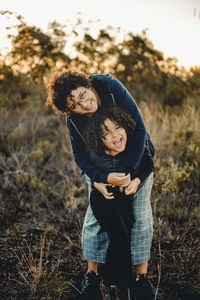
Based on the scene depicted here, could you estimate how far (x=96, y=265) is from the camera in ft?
6.29

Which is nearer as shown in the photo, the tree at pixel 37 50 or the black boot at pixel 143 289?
the black boot at pixel 143 289

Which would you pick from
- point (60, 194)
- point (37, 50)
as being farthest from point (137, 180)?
point (37, 50)

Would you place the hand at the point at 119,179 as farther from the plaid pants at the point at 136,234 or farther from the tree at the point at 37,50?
the tree at the point at 37,50

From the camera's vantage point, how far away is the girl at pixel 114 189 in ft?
5.26

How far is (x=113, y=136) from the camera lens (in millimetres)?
1602

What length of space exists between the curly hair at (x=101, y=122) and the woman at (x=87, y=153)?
1.8 inches

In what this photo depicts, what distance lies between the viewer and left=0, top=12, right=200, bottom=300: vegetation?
1958mm

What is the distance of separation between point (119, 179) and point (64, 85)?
0.68m

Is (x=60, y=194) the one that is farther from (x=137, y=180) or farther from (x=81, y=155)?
(x=137, y=180)

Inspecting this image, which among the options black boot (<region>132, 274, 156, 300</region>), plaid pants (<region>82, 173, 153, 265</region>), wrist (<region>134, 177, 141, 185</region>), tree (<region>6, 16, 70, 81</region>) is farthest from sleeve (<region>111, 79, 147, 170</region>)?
tree (<region>6, 16, 70, 81</region>)

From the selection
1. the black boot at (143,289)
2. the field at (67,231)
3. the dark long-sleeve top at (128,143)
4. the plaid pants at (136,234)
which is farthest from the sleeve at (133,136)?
the black boot at (143,289)

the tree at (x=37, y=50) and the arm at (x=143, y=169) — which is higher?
the tree at (x=37, y=50)

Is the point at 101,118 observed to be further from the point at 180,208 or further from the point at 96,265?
the point at 180,208

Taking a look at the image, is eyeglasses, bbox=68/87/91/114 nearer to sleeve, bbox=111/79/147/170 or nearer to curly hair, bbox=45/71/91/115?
curly hair, bbox=45/71/91/115
